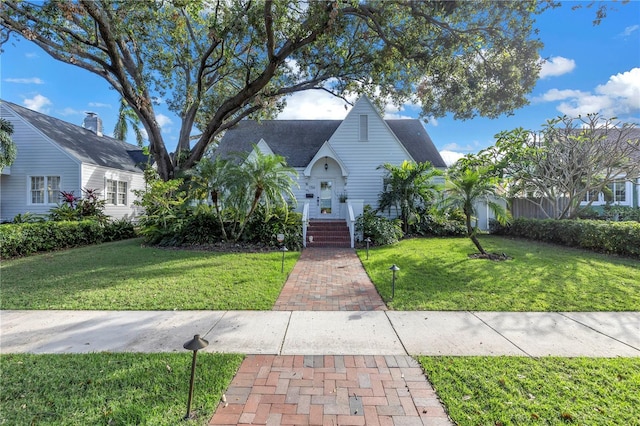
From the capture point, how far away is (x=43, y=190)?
16.3m

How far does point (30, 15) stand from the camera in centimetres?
986

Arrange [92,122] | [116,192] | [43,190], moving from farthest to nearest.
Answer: [92,122] → [116,192] → [43,190]

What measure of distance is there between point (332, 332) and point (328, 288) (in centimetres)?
224

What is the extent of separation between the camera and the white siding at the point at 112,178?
16.2 metres

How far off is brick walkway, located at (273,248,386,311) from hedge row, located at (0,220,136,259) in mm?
9494

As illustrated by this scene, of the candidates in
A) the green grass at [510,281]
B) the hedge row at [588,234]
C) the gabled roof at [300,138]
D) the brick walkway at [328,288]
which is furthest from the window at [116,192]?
the hedge row at [588,234]

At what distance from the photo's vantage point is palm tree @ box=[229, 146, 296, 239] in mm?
10398

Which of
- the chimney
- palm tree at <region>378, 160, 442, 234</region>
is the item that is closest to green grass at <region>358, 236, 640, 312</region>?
palm tree at <region>378, 160, 442, 234</region>

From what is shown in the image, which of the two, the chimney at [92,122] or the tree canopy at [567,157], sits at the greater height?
the chimney at [92,122]

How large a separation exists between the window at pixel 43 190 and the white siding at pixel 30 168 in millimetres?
214

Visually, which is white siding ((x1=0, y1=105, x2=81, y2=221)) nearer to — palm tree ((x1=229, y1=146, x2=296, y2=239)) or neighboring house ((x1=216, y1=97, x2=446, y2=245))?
neighboring house ((x1=216, y1=97, x2=446, y2=245))

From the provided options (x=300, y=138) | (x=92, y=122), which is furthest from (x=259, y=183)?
(x=92, y=122)

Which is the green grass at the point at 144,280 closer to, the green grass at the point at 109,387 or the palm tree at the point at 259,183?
the green grass at the point at 109,387

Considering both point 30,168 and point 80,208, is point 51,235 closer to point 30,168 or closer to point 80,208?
point 80,208
